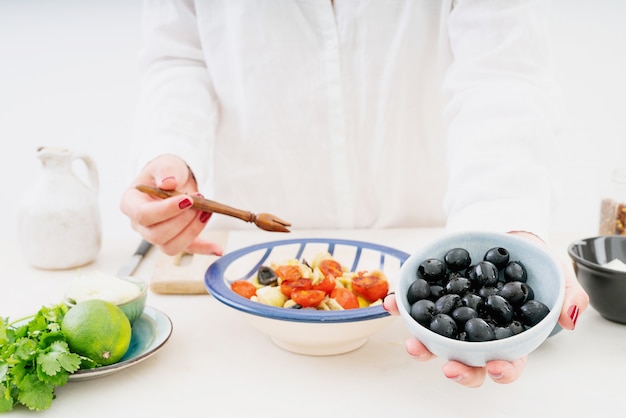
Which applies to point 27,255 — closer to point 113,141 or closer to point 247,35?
point 247,35

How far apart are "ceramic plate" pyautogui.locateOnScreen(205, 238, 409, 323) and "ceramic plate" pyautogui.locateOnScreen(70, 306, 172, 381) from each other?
0.10 meters

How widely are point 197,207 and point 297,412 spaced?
0.40 metres

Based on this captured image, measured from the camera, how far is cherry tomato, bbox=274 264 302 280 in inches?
37.6

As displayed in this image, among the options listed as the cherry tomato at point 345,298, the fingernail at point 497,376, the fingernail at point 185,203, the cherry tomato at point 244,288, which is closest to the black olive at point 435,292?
the fingernail at point 497,376

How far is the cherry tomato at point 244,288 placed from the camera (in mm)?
936

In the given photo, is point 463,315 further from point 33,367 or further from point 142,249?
point 142,249

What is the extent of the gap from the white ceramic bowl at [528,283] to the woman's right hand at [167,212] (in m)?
0.42

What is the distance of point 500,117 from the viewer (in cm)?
104

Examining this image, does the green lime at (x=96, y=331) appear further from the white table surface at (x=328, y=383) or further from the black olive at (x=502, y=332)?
the black olive at (x=502, y=332)

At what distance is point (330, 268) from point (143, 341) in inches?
13.2

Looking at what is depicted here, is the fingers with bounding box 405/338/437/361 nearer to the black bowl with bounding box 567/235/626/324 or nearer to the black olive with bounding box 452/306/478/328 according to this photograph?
the black olive with bounding box 452/306/478/328

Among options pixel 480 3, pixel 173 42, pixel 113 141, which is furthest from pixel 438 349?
pixel 113 141

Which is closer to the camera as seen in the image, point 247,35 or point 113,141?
point 247,35

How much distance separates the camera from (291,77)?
1351mm
